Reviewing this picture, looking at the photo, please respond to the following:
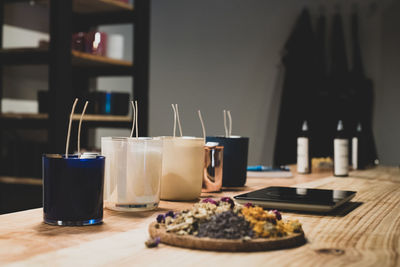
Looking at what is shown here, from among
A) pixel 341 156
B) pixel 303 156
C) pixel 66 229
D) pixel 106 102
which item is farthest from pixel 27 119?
pixel 66 229

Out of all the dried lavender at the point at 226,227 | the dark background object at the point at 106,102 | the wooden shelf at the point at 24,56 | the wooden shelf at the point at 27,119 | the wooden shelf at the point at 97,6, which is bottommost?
the dried lavender at the point at 226,227

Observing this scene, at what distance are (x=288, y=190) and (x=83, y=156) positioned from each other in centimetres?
55

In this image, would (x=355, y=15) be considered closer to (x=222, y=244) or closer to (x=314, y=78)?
(x=314, y=78)

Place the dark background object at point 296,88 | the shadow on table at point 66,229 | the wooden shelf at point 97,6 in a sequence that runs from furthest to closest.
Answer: the dark background object at point 296,88, the wooden shelf at point 97,6, the shadow on table at point 66,229

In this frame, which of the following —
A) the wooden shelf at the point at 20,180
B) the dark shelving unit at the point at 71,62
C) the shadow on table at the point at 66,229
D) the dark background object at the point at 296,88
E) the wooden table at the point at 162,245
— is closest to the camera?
the wooden table at the point at 162,245

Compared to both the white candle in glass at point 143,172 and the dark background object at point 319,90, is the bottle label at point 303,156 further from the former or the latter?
the dark background object at point 319,90

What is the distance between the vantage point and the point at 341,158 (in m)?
1.89

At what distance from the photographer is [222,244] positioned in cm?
69

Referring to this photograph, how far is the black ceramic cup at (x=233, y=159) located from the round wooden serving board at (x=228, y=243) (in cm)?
68

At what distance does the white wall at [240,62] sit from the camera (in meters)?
3.99

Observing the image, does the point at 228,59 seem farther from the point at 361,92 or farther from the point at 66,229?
the point at 66,229

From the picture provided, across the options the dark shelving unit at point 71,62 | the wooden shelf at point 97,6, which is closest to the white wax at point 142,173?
the dark shelving unit at point 71,62

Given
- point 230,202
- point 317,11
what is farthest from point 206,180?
point 317,11

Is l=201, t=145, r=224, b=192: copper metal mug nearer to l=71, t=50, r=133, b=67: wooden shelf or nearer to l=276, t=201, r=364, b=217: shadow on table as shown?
l=276, t=201, r=364, b=217: shadow on table
